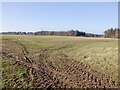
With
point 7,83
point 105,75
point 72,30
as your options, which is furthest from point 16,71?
point 72,30

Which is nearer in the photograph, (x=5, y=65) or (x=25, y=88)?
(x=25, y=88)

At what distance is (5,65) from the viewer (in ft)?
61.5

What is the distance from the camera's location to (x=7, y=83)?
13.2 m

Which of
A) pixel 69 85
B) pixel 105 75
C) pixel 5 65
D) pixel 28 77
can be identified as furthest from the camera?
pixel 5 65

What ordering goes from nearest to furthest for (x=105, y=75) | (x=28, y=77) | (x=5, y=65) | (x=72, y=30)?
(x=28, y=77) → (x=105, y=75) → (x=5, y=65) → (x=72, y=30)

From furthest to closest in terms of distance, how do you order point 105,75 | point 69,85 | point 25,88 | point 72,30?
point 72,30 < point 105,75 < point 69,85 < point 25,88

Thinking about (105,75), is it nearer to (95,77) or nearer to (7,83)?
(95,77)

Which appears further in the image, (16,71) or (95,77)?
(16,71)

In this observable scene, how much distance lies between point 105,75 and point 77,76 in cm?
192

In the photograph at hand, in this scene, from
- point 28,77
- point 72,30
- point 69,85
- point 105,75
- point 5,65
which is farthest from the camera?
point 72,30

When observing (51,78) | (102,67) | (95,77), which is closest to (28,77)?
(51,78)

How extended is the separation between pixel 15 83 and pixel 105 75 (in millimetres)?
6051

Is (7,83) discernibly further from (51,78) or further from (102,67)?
(102,67)

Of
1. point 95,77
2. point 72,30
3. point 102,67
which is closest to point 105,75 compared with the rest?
point 95,77
